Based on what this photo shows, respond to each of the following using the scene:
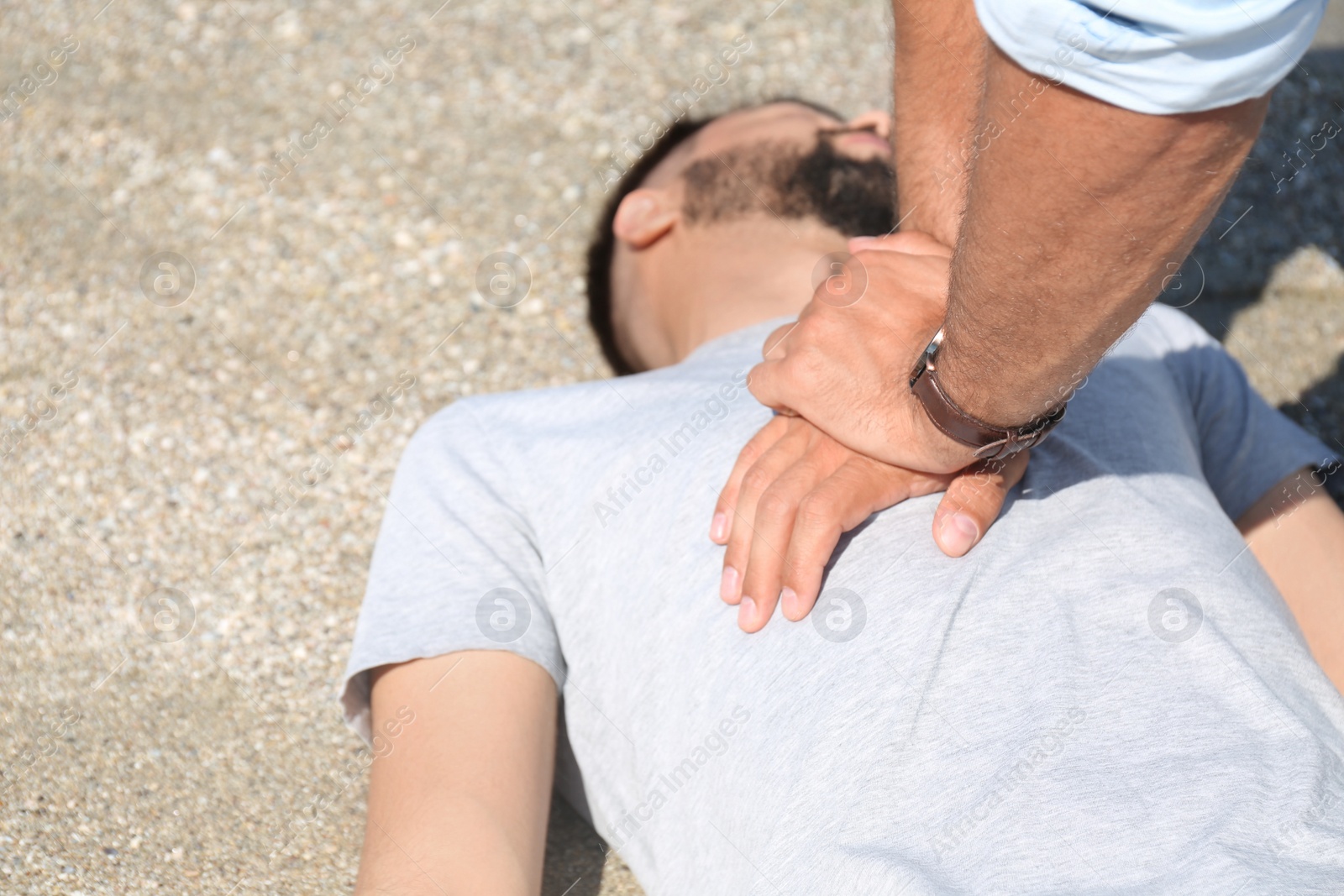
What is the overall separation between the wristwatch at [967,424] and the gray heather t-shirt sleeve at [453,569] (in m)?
0.59

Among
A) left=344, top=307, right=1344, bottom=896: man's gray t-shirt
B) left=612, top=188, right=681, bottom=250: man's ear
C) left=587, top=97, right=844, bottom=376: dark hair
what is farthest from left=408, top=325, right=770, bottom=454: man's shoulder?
left=587, top=97, right=844, bottom=376: dark hair

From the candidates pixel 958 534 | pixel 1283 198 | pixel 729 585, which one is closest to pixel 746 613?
pixel 729 585

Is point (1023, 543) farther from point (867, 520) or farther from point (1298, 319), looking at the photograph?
point (1298, 319)

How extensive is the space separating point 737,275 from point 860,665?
95 centimetres

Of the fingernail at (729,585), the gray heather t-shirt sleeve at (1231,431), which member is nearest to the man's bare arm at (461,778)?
the fingernail at (729,585)

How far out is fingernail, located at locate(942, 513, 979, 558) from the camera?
4.16 feet

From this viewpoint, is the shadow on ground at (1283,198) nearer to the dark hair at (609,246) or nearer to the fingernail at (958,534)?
the dark hair at (609,246)

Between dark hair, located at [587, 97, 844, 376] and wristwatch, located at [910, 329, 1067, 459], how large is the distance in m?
1.16

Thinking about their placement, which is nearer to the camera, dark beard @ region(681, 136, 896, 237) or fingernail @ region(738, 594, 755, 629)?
fingernail @ region(738, 594, 755, 629)

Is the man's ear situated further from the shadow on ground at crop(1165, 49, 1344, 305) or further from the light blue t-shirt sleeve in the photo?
the light blue t-shirt sleeve

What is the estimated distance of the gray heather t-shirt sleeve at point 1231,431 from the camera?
1.80m

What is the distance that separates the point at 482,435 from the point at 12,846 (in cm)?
90

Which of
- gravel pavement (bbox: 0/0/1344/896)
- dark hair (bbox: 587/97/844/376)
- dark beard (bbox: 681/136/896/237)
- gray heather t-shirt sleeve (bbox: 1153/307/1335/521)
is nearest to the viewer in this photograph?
gravel pavement (bbox: 0/0/1344/896)

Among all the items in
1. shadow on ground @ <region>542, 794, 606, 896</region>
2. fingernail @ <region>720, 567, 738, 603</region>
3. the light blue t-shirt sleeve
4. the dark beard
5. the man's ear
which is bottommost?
shadow on ground @ <region>542, 794, 606, 896</region>
